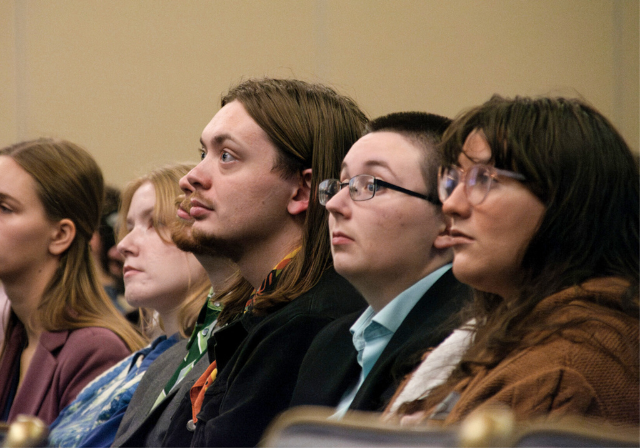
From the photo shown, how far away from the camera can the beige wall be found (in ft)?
11.4

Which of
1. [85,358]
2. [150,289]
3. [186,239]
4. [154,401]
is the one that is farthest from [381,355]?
[85,358]

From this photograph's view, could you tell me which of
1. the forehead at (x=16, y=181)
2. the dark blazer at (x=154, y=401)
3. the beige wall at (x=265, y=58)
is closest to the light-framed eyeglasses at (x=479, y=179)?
the dark blazer at (x=154, y=401)

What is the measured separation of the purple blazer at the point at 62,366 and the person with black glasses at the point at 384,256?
57.4 inches

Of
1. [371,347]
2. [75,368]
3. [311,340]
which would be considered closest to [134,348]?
[75,368]

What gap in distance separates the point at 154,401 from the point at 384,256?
1.18m

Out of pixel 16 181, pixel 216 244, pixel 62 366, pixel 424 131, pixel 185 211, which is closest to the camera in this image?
pixel 424 131

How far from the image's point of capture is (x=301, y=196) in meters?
2.30

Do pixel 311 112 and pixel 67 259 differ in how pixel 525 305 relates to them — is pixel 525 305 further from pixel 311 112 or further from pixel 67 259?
pixel 67 259

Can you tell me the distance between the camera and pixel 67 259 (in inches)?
131

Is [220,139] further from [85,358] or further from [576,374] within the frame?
[576,374]

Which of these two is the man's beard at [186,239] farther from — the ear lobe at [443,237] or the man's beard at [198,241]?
the ear lobe at [443,237]

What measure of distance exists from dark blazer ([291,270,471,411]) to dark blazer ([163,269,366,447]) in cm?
10

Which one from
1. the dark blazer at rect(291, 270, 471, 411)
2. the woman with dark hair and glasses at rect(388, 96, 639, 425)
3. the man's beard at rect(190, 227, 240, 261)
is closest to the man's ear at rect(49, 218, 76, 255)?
the man's beard at rect(190, 227, 240, 261)

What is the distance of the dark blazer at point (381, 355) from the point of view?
4.99 feet
